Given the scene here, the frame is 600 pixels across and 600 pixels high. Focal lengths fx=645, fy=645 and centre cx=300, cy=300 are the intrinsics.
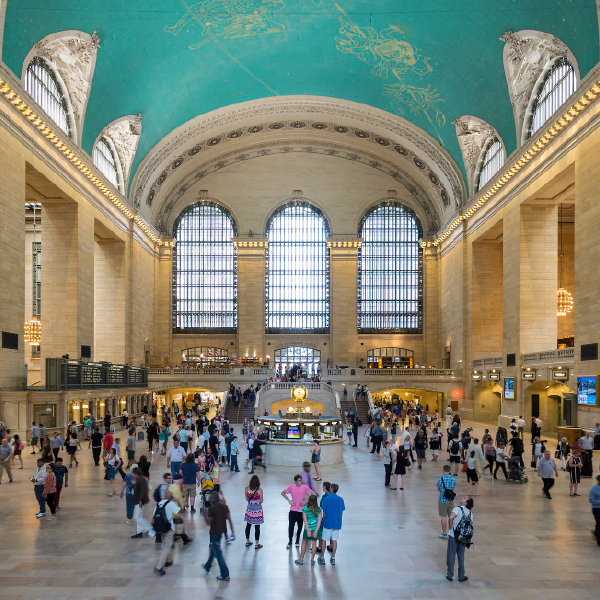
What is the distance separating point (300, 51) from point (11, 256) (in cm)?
1867

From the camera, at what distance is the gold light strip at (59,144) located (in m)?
21.8

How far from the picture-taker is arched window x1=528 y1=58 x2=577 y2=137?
2547 centimetres

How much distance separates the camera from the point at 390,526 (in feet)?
35.9

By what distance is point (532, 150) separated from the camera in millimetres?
27781

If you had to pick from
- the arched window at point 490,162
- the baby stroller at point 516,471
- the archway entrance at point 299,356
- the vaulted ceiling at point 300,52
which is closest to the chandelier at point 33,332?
the vaulted ceiling at point 300,52

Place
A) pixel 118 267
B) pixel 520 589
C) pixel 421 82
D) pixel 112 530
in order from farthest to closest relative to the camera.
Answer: pixel 118 267 < pixel 421 82 < pixel 112 530 < pixel 520 589

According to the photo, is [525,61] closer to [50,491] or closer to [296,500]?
[296,500]

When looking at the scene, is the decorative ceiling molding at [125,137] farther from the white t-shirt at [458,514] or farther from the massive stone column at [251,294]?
the white t-shirt at [458,514]

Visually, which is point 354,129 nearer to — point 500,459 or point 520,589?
point 500,459

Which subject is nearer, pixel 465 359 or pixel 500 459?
pixel 500 459

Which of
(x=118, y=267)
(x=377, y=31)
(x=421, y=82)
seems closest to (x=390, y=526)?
(x=377, y=31)

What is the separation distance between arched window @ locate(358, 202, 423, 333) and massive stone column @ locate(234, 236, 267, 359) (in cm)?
739

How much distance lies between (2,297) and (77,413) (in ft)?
18.0

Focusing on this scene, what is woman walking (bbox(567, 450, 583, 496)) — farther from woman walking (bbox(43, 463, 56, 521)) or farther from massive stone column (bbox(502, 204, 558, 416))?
massive stone column (bbox(502, 204, 558, 416))
